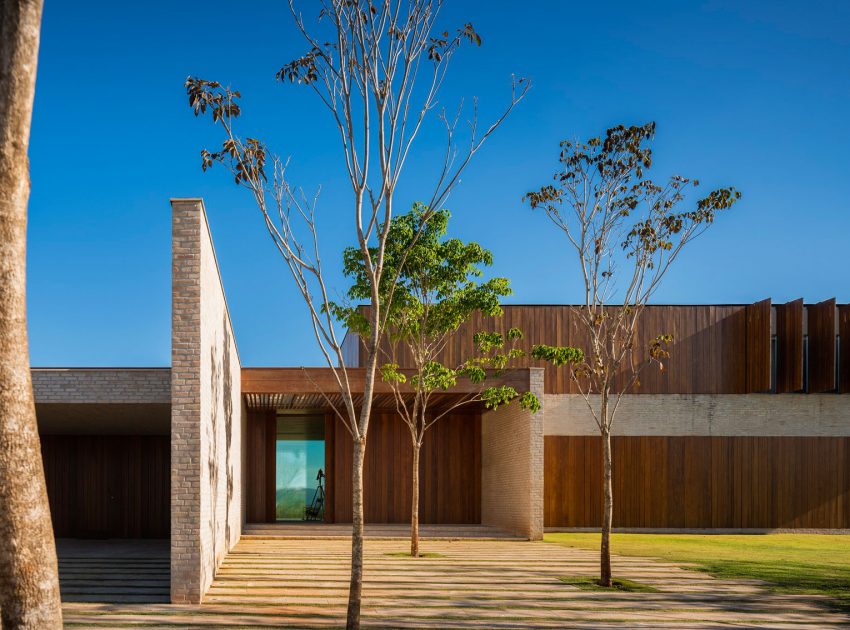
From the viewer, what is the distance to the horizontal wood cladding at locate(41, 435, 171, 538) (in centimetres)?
1844

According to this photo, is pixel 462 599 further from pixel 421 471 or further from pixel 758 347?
pixel 758 347

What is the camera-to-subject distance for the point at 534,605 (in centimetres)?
969

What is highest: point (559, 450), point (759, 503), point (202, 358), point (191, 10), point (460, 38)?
point (191, 10)

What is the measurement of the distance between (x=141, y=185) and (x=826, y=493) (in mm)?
19856

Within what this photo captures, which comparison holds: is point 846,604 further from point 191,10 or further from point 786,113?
point 191,10

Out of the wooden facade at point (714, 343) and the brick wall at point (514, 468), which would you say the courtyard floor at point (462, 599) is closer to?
the brick wall at point (514, 468)

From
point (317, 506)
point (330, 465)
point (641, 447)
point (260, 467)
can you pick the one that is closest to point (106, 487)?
point (260, 467)

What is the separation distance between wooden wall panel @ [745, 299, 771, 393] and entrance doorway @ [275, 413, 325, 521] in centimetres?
1123

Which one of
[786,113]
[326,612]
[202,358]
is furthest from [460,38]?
[786,113]

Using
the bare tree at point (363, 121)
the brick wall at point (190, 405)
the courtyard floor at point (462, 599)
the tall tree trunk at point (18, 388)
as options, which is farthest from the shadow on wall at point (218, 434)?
the tall tree trunk at point (18, 388)

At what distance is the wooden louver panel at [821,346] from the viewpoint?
68.1 ft

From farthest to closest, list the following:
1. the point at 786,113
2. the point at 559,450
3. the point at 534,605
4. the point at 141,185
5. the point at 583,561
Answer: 1. the point at 141,185
2. the point at 559,450
3. the point at 786,113
4. the point at 583,561
5. the point at 534,605

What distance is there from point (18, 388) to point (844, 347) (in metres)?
21.3

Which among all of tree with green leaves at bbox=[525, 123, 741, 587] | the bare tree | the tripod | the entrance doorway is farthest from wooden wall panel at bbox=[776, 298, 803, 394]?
the bare tree
